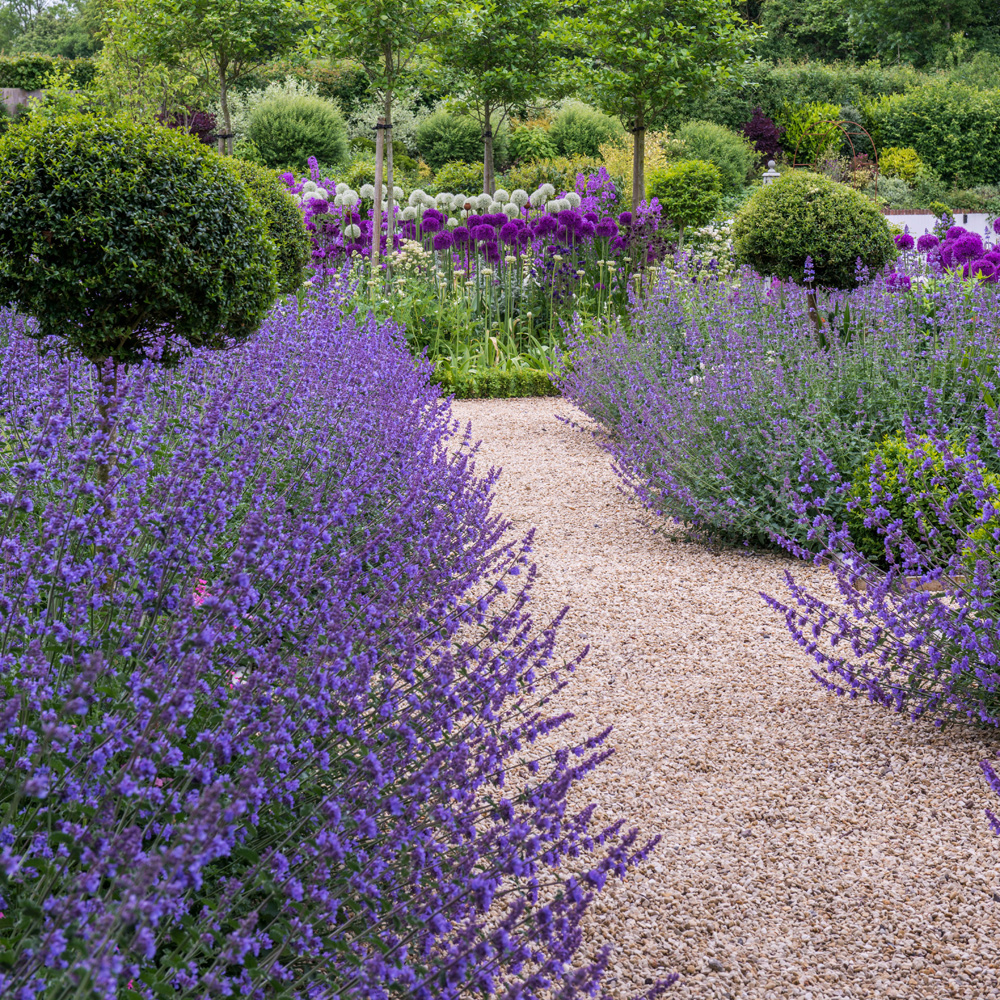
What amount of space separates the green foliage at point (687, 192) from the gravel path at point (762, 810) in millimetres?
13360

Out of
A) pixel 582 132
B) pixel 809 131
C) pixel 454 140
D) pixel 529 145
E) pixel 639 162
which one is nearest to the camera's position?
pixel 639 162

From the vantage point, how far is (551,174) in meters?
18.9

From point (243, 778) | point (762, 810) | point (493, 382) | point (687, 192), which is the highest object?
point (687, 192)

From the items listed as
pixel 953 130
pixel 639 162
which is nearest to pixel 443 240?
pixel 639 162

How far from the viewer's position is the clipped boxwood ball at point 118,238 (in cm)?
303

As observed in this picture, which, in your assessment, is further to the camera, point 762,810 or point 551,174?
point 551,174

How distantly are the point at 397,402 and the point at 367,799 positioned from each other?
8.70ft

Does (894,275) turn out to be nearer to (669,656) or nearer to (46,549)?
(669,656)

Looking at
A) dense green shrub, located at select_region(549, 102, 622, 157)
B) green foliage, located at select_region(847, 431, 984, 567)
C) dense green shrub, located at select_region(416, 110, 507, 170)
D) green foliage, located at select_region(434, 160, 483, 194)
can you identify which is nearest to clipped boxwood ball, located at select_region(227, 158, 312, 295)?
green foliage, located at select_region(847, 431, 984, 567)

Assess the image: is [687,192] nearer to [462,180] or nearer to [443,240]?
[462,180]

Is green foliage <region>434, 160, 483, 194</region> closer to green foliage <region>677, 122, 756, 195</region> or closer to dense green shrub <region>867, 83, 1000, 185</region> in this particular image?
green foliage <region>677, 122, 756, 195</region>

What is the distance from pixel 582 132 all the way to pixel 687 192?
6.13 meters

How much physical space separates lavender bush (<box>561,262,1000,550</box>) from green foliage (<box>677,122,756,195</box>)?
1572 centimetres

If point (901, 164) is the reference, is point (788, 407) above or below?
below
